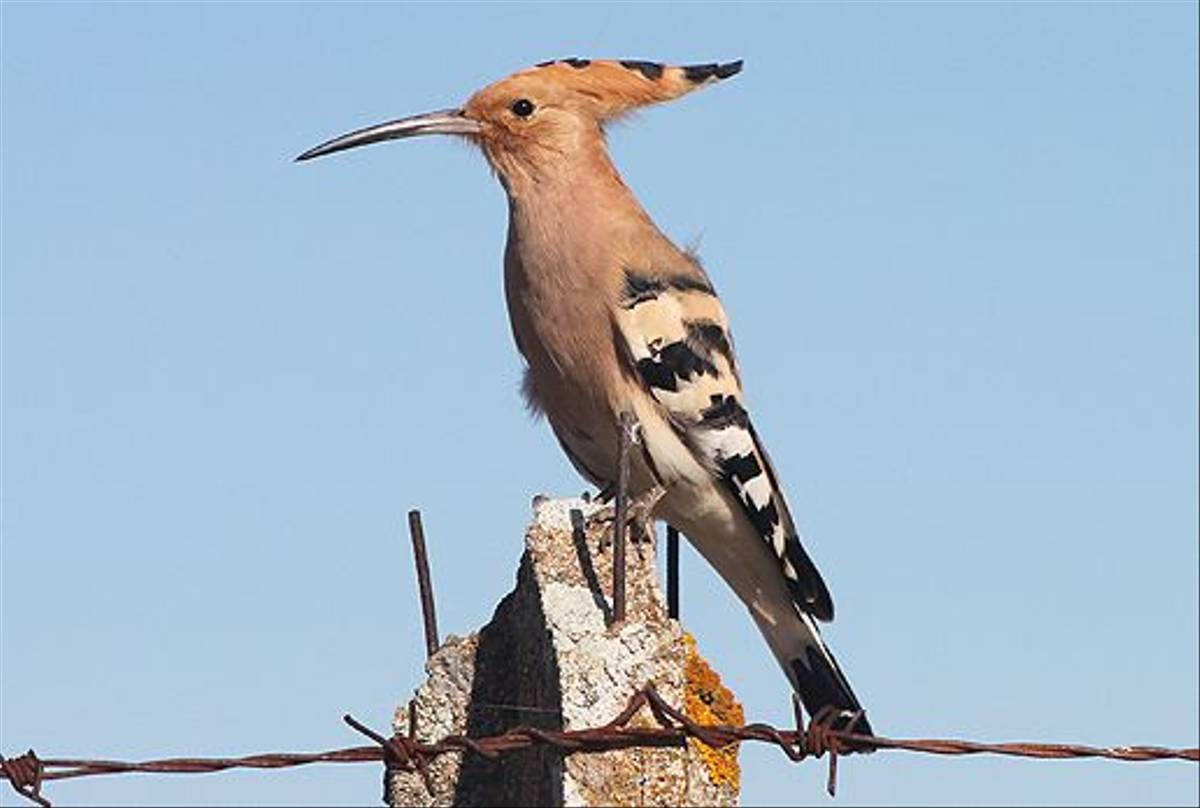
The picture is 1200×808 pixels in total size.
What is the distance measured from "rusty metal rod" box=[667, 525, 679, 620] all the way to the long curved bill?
1.36 metres

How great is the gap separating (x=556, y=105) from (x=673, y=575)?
1.69 metres

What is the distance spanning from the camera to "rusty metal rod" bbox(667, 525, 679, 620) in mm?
3702

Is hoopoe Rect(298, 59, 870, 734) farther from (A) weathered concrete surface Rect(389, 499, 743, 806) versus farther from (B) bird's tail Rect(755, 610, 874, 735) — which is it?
(A) weathered concrete surface Rect(389, 499, 743, 806)

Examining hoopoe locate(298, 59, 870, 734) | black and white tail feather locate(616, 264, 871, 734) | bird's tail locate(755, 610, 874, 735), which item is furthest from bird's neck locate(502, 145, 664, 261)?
bird's tail locate(755, 610, 874, 735)

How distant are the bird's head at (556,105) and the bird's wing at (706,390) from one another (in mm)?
375

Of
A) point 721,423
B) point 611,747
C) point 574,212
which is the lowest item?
point 611,747

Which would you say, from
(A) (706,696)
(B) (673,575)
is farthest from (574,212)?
(A) (706,696)

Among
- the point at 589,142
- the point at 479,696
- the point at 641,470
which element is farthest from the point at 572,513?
the point at 589,142

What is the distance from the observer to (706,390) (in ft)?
16.9

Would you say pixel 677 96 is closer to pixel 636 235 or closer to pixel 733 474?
pixel 636 235

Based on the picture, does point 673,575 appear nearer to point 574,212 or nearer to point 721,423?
point 721,423

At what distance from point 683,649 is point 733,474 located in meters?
2.04

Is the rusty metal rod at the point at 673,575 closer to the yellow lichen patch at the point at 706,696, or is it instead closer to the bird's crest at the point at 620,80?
the yellow lichen patch at the point at 706,696

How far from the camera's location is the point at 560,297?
507 cm
